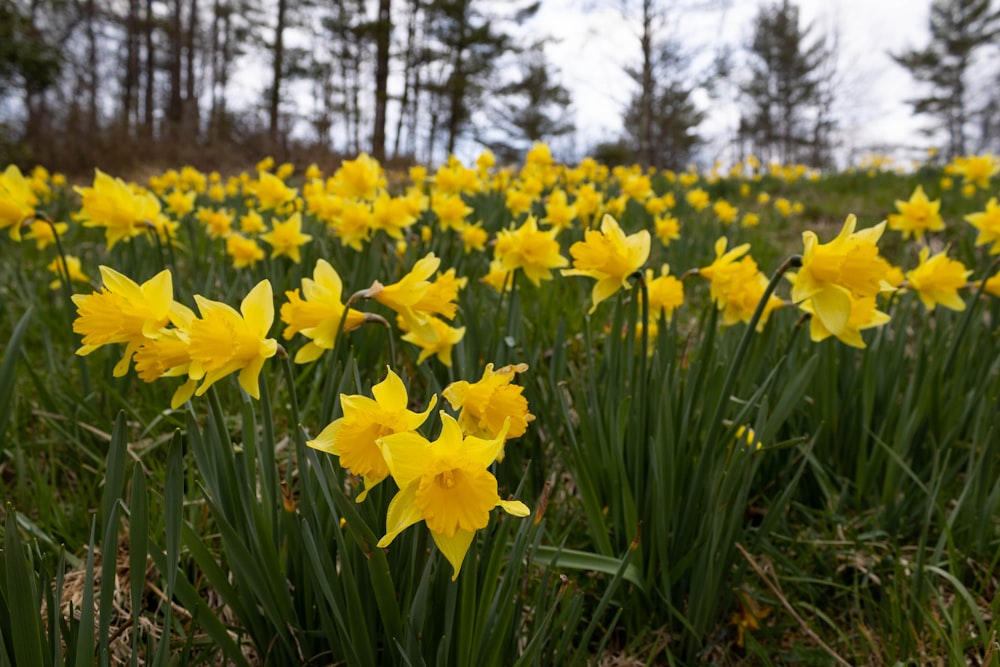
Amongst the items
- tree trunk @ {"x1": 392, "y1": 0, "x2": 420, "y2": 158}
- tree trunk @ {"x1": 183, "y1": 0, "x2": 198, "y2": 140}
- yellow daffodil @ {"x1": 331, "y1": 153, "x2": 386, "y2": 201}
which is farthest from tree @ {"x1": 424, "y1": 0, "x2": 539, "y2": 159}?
yellow daffodil @ {"x1": 331, "y1": 153, "x2": 386, "y2": 201}

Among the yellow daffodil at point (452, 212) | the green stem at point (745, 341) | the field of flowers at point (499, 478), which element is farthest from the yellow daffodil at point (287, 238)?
the green stem at point (745, 341)

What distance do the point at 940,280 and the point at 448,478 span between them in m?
1.59

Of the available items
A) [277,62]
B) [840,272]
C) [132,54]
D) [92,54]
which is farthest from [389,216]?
[92,54]

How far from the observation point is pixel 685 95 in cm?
1794

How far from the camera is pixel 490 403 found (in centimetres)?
78

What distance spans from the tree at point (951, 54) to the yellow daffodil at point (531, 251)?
3113cm

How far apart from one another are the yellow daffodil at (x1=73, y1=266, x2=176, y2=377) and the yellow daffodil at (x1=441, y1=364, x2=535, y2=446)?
1.49 feet

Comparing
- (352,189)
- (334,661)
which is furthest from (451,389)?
(352,189)

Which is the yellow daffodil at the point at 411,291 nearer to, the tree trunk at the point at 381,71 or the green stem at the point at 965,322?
the green stem at the point at 965,322

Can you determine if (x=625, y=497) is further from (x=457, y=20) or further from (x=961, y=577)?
(x=457, y=20)

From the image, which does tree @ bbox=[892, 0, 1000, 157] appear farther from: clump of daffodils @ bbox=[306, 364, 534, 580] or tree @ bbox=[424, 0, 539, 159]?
clump of daffodils @ bbox=[306, 364, 534, 580]

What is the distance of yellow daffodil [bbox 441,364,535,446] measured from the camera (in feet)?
2.54

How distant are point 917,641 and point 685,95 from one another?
18869 mm

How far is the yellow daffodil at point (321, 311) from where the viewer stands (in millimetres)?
1112
